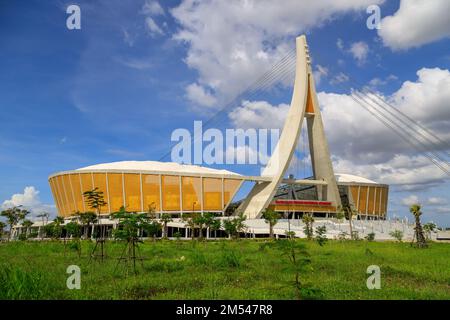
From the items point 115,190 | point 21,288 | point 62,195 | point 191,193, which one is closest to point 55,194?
point 62,195

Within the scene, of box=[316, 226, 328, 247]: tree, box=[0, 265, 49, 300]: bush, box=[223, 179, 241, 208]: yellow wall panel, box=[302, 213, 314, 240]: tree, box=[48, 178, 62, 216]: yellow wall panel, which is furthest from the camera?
box=[48, 178, 62, 216]: yellow wall panel

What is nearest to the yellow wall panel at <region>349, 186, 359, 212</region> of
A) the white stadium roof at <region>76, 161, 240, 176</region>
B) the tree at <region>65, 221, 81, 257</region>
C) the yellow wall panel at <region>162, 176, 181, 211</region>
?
the white stadium roof at <region>76, 161, 240, 176</region>

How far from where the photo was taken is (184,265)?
55.9 feet

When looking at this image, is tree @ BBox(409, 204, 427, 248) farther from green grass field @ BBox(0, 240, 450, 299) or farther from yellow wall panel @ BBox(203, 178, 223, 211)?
yellow wall panel @ BBox(203, 178, 223, 211)

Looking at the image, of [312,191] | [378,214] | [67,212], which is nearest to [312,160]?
[312,191]

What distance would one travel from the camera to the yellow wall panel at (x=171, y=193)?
255 feet

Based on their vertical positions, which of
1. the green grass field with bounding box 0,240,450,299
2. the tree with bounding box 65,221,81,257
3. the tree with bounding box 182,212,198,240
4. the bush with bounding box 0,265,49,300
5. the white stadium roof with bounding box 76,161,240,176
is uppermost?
the white stadium roof with bounding box 76,161,240,176

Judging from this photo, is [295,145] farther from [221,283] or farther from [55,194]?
[221,283]

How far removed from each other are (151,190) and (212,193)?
1325 cm

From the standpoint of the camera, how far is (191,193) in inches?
3093

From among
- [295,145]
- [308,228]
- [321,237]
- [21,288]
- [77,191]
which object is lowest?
[321,237]

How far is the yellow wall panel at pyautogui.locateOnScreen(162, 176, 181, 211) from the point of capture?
255ft

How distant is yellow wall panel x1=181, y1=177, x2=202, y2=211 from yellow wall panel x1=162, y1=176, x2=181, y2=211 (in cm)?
149
